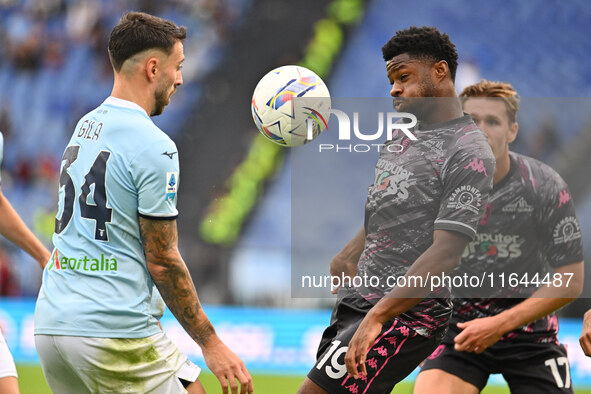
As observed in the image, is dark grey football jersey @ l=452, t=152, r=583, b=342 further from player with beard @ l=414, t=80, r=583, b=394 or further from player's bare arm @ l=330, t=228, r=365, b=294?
player's bare arm @ l=330, t=228, r=365, b=294

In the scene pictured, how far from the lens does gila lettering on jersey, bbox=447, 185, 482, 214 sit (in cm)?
368

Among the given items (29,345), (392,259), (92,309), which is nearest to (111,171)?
(92,309)

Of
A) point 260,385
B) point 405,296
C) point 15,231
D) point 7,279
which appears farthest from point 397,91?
point 7,279

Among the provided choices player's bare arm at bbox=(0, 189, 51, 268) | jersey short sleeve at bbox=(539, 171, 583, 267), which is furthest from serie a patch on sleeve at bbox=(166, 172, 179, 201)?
jersey short sleeve at bbox=(539, 171, 583, 267)

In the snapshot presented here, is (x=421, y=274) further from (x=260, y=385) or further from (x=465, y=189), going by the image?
(x=260, y=385)

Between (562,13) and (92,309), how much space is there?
1124 cm

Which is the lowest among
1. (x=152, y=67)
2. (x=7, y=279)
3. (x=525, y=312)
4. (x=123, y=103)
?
(x=525, y=312)

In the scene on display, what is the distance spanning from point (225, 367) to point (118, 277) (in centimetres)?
54

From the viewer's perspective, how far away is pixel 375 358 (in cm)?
374

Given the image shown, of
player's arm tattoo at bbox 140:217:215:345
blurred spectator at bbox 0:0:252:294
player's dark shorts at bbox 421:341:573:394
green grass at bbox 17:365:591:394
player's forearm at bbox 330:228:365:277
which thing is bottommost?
green grass at bbox 17:365:591:394

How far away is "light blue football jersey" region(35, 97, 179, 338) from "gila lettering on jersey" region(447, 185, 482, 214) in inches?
48.8

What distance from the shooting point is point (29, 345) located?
9727mm

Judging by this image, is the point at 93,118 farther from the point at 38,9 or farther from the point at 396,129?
the point at 38,9

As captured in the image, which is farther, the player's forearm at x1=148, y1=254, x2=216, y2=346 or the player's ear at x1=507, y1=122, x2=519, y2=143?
the player's ear at x1=507, y1=122, x2=519, y2=143
